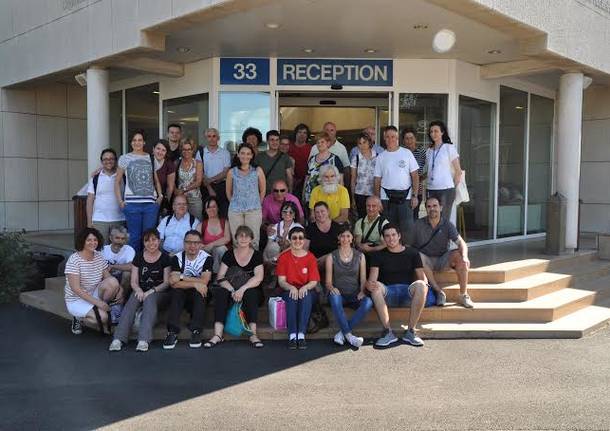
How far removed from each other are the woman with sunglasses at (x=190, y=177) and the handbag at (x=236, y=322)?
1.56 metres

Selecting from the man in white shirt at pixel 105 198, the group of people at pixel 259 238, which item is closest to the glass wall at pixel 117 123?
the group of people at pixel 259 238

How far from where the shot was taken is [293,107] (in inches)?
411

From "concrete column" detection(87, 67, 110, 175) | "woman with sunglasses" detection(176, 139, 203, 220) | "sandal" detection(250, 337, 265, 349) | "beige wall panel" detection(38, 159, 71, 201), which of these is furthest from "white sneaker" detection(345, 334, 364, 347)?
"beige wall panel" detection(38, 159, 71, 201)

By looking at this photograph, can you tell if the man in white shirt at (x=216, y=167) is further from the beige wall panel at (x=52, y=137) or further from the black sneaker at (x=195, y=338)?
the beige wall panel at (x=52, y=137)

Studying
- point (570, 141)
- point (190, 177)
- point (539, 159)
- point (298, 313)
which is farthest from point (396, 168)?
point (539, 159)

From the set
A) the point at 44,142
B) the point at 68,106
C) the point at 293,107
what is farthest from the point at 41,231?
the point at 293,107

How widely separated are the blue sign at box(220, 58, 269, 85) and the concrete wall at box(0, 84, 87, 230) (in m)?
4.76

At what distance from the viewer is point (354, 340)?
6.02 meters

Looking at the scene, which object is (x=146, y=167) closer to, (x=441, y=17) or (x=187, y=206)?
(x=187, y=206)

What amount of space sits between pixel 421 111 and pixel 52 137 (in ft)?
25.2

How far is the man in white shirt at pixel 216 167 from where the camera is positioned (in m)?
7.72

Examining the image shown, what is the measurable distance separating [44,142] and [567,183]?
10057 millimetres

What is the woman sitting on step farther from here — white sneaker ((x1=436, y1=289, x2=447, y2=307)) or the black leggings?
white sneaker ((x1=436, y1=289, x2=447, y2=307))

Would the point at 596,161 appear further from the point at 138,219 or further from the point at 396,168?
the point at 138,219
